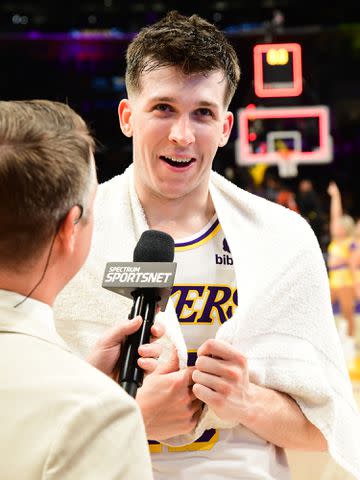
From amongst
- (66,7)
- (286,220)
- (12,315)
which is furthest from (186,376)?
(66,7)

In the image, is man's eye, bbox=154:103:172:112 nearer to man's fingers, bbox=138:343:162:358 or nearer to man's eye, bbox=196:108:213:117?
man's eye, bbox=196:108:213:117

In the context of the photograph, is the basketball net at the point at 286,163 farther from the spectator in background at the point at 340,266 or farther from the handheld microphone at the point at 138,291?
the handheld microphone at the point at 138,291

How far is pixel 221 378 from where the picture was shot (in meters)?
1.66

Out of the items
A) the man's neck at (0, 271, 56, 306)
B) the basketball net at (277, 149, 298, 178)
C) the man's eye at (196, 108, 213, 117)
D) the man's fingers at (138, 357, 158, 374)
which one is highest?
the man's eye at (196, 108, 213, 117)

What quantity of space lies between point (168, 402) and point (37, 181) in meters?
0.73

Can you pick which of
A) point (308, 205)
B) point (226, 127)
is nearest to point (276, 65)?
point (308, 205)

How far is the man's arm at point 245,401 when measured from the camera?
1.65 metres

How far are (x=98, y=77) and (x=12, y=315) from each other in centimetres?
1330

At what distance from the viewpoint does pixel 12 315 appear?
1.14m

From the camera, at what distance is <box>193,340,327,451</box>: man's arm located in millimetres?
1646

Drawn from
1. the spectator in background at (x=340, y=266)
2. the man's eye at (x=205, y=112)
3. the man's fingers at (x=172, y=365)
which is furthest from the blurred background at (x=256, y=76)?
the man's eye at (x=205, y=112)

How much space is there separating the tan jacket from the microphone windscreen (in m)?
0.50

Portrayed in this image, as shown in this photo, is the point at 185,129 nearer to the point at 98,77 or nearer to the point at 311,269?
the point at 311,269

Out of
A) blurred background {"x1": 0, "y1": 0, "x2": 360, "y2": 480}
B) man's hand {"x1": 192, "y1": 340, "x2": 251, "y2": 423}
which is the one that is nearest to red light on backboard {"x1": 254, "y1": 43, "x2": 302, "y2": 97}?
blurred background {"x1": 0, "y1": 0, "x2": 360, "y2": 480}
